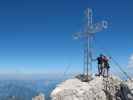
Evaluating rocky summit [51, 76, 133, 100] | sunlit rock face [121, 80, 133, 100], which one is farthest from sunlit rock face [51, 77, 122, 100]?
sunlit rock face [121, 80, 133, 100]

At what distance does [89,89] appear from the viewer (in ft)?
103

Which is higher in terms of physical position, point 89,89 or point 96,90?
point 89,89

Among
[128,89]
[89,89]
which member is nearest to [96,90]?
[89,89]

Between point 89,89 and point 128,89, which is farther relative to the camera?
point 89,89

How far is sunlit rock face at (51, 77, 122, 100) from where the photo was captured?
29641mm

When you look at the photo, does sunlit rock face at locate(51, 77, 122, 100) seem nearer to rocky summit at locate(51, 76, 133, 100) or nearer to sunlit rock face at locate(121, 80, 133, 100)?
rocky summit at locate(51, 76, 133, 100)

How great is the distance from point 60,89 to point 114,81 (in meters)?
8.91

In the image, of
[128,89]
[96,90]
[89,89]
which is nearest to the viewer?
[128,89]

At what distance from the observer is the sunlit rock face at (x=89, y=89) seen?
29.6m

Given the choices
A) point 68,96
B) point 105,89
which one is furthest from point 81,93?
point 105,89

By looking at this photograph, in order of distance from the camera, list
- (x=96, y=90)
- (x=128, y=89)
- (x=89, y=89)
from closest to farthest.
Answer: (x=128, y=89) < (x=89, y=89) < (x=96, y=90)

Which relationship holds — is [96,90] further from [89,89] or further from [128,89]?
[128,89]

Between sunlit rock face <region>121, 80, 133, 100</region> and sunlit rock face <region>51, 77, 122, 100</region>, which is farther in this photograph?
sunlit rock face <region>121, 80, 133, 100</region>

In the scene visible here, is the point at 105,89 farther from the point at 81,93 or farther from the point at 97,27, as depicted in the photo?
the point at 97,27
